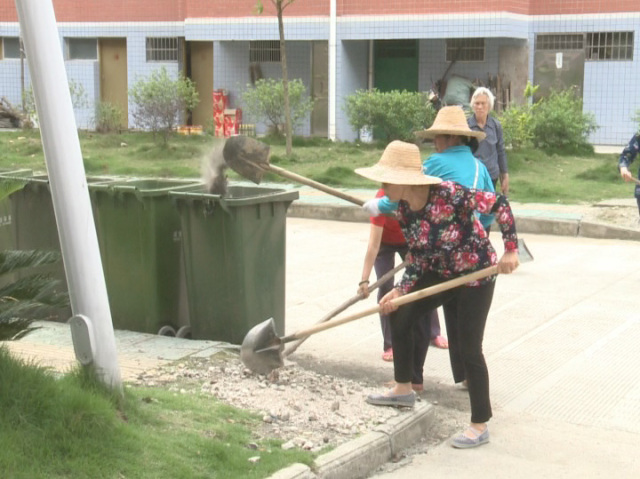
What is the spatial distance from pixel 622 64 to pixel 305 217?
1088 centimetres

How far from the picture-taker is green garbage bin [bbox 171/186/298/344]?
6914 mm

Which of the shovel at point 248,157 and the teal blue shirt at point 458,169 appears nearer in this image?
the teal blue shirt at point 458,169

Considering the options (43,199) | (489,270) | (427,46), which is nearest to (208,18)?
(427,46)

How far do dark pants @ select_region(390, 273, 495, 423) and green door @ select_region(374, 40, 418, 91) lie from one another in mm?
19540

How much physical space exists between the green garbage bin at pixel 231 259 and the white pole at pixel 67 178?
194 cm

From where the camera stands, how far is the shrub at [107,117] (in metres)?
24.6

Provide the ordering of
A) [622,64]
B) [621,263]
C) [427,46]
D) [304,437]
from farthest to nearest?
[427,46]
[622,64]
[621,263]
[304,437]

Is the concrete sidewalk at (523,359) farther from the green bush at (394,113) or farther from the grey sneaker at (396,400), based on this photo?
the green bush at (394,113)

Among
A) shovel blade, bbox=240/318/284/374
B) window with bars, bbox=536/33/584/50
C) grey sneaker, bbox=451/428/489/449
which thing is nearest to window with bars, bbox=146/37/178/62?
window with bars, bbox=536/33/584/50

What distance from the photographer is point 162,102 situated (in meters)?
22.0

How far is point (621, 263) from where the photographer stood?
36.4 ft

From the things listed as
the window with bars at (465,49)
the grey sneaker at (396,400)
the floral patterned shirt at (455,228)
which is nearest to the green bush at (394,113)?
the window with bars at (465,49)

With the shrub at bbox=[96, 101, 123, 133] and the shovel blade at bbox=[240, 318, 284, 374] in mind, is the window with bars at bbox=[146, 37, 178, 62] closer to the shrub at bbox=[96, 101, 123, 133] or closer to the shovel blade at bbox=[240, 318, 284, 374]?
the shrub at bbox=[96, 101, 123, 133]

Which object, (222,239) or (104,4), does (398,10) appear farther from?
(222,239)
